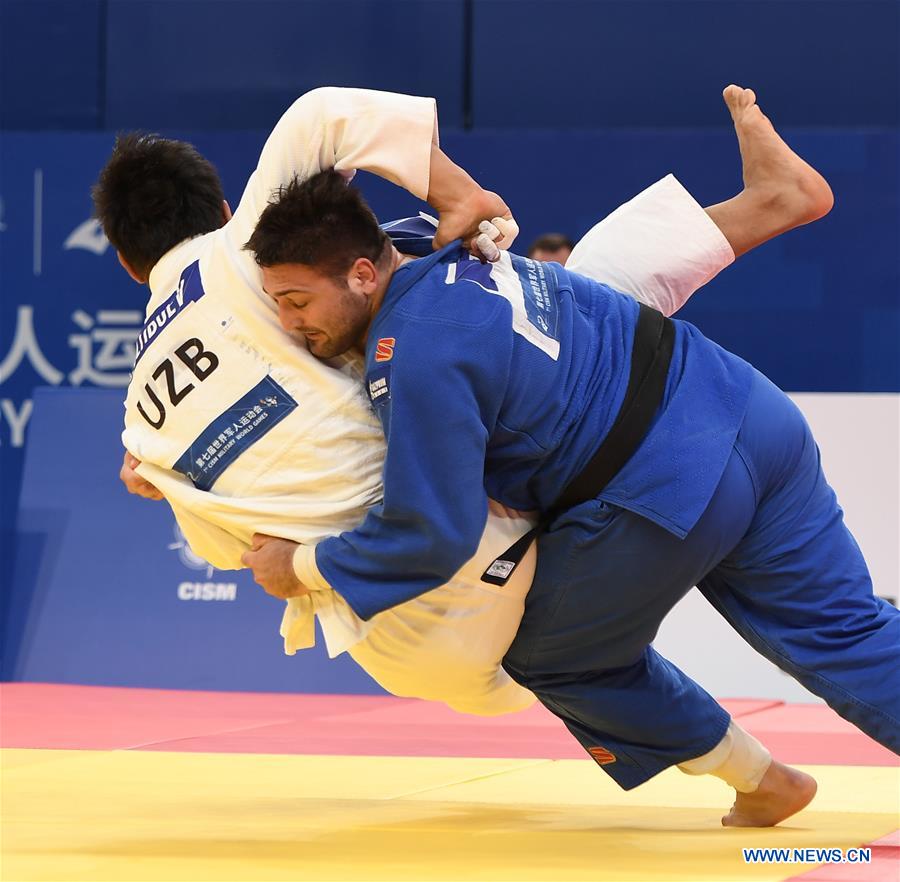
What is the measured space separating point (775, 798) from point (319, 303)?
1276 millimetres

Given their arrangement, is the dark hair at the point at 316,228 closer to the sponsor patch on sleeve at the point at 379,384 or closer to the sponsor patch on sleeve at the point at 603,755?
the sponsor patch on sleeve at the point at 379,384

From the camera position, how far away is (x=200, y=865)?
8.51 ft

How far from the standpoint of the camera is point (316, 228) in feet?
8.80

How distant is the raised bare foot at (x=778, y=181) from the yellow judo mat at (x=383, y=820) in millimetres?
1166

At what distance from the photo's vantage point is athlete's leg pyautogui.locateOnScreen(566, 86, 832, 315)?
2.98 meters

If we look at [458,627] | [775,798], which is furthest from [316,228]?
[775,798]

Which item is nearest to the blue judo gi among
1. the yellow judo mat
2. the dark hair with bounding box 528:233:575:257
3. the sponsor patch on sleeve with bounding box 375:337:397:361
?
the sponsor patch on sleeve with bounding box 375:337:397:361

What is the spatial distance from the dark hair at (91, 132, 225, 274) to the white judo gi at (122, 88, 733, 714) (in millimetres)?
91

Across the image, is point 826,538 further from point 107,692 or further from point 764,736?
point 107,692

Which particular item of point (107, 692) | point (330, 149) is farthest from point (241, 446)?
point (107, 692)

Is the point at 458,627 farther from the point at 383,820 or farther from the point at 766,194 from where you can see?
the point at 766,194

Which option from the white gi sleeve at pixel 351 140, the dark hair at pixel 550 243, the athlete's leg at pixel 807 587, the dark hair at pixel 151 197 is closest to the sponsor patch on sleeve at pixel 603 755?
the athlete's leg at pixel 807 587

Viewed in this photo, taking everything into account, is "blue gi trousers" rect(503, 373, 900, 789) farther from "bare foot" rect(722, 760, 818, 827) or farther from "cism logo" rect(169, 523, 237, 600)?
"cism logo" rect(169, 523, 237, 600)

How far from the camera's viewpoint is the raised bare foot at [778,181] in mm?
2980
